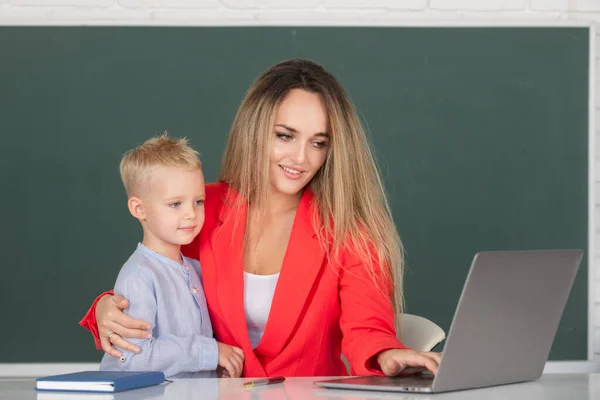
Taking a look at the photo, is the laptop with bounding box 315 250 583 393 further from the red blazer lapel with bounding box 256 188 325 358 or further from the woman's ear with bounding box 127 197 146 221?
the woman's ear with bounding box 127 197 146 221

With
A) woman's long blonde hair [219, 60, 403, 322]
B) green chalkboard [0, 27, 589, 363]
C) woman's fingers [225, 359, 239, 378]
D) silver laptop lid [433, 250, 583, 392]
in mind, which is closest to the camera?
silver laptop lid [433, 250, 583, 392]

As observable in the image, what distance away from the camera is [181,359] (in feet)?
6.91

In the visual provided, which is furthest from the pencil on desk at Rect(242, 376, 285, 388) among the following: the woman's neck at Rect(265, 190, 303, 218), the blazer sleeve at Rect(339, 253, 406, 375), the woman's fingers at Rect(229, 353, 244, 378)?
the woman's neck at Rect(265, 190, 303, 218)

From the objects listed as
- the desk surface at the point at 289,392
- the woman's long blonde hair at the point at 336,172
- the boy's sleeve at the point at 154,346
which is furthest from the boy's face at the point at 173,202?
the desk surface at the point at 289,392

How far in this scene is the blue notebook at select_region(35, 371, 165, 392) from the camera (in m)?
1.55

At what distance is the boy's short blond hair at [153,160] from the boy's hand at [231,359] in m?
0.47

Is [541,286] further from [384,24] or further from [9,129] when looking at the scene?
[9,129]

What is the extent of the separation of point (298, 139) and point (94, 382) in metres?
1.07

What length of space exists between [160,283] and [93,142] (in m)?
1.99

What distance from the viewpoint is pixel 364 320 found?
2250mm

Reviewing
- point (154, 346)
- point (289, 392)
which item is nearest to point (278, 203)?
point (154, 346)

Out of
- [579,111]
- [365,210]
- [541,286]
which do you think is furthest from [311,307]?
[579,111]

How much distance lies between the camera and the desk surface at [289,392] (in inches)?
59.8

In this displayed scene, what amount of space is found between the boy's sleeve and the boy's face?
132 millimetres
